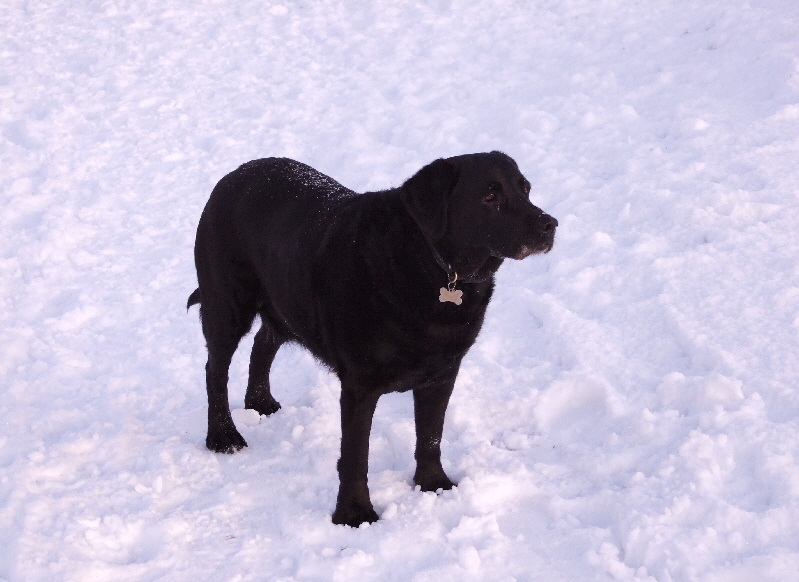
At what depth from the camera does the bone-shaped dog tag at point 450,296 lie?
3.32 metres

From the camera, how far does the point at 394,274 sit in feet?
11.1

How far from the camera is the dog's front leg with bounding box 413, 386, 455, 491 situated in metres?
3.71

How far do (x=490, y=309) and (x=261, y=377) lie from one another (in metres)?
1.61

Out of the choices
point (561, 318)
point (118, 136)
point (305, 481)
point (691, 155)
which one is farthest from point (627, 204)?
point (118, 136)

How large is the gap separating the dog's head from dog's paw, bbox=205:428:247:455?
1702 mm

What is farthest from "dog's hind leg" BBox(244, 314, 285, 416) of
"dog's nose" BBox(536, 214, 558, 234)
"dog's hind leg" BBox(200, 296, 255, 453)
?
"dog's nose" BBox(536, 214, 558, 234)

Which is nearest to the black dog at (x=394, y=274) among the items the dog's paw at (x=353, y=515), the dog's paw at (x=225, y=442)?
the dog's paw at (x=353, y=515)

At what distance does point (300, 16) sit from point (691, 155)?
5.35 meters

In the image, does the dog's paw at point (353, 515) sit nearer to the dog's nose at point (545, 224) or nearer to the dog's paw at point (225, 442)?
the dog's paw at point (225, 442)

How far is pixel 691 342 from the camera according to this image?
4340mm

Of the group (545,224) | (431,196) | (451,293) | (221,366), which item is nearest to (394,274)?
(451,293)

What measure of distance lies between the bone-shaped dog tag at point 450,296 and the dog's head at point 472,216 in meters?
0.08

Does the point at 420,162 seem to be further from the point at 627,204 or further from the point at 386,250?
the point at 386,250

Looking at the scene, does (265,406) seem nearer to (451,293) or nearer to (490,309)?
(490,309)
